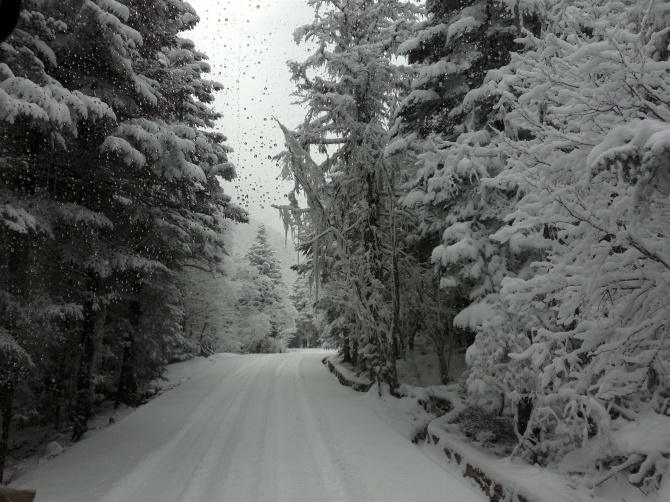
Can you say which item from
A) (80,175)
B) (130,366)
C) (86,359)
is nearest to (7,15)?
(80,175)

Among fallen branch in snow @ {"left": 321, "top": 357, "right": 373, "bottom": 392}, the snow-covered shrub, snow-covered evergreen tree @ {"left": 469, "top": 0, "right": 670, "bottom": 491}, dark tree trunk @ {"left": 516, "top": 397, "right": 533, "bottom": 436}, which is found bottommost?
fallen branch in snow @ {"left": 321, "top": 357, "right": 373, "bottom": 392}

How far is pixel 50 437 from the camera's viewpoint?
12.5 meters

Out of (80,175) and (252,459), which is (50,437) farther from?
(252,459)

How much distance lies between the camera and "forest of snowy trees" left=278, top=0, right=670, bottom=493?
3.80m

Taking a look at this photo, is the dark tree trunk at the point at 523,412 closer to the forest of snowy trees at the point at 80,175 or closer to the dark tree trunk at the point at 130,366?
the forest of snowy trees at the point at 80,175

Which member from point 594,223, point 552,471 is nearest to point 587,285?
point 594,223

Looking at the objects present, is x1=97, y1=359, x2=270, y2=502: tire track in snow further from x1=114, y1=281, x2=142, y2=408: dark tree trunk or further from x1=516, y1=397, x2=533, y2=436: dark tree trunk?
x1=516, y1=397, x2=533, y2=436: dark tree trunk

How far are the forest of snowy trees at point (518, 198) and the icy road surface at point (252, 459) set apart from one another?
5.72 ft

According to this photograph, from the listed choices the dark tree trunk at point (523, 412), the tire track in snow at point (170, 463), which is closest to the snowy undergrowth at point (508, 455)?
the dark tree trunk at point (523, 412)

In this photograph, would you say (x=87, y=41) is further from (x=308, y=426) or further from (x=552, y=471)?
(x=552, y=471)

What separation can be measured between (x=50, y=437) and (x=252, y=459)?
9096 mm

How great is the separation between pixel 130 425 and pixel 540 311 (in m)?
10.2

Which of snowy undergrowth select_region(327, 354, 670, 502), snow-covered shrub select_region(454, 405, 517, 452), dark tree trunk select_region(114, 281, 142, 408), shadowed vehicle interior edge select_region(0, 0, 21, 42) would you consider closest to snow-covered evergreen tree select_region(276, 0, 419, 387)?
snowy undergrowth select_region(327, 354, 670, 502)

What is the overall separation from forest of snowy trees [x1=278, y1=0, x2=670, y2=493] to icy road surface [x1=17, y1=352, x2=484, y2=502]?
174 centimetres
